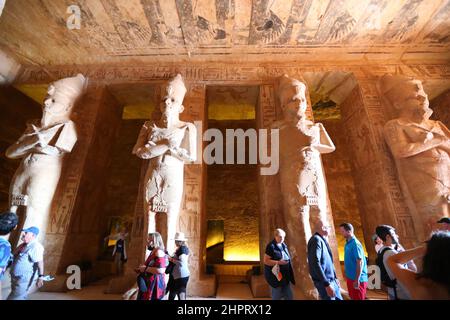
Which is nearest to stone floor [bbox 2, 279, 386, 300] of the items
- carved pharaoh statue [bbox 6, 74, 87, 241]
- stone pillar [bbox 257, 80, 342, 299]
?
stone pillar [bbox 257, 80, 342, 299]

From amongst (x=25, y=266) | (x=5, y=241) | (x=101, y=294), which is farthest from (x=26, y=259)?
(x=101, y=294)

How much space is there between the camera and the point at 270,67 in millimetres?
5395

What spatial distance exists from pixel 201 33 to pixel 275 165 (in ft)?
10.2

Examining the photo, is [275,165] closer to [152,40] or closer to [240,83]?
[240,83]

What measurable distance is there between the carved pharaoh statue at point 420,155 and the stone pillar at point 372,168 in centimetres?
17

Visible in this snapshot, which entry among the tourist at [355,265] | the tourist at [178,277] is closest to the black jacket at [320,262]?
the tourist at [355,265]

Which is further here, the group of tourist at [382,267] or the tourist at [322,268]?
the tourist at [322,268]

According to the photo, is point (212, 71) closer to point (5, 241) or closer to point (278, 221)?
point (278, 221)

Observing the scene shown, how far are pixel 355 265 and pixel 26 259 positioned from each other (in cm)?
339

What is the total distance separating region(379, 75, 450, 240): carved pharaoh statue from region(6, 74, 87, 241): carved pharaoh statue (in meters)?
5.86

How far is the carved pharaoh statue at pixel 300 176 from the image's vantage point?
348 centimetres

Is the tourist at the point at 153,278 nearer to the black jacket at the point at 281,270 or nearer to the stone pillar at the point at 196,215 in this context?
the black jacket at the point at 281,270

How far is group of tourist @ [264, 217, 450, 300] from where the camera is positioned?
1334 millimetres
